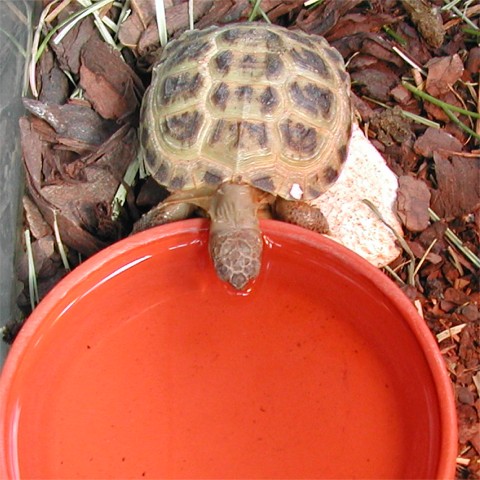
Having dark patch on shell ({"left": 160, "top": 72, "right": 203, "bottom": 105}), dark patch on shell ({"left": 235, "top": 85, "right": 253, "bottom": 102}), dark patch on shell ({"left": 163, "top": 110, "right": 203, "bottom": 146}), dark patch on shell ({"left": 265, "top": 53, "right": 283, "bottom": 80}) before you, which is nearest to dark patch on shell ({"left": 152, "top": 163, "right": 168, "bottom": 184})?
dark patch on shell ({"left": 163, "top": 110, "right": 203, "bottom": 146})

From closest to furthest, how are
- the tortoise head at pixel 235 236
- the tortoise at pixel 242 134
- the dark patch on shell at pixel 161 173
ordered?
the tortoise head at pixel 235 236
the tortoise at pixel 242 134
the dark patch on shell at pixel 161 173

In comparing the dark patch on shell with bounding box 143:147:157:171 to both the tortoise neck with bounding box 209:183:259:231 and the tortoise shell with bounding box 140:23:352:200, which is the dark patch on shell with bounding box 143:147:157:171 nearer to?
the tortoise shell with bounding box 140:23:352:200

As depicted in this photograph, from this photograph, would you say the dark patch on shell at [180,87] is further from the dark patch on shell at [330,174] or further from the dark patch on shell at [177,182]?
the dark patch on shell at [330,174]

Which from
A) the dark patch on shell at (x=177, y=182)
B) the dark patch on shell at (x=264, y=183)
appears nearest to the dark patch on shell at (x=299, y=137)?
the dark patch on shell at (x=264, y=183)

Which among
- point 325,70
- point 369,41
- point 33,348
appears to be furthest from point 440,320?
point 33,348

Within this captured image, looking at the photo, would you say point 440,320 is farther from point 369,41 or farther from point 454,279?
point 369,41
